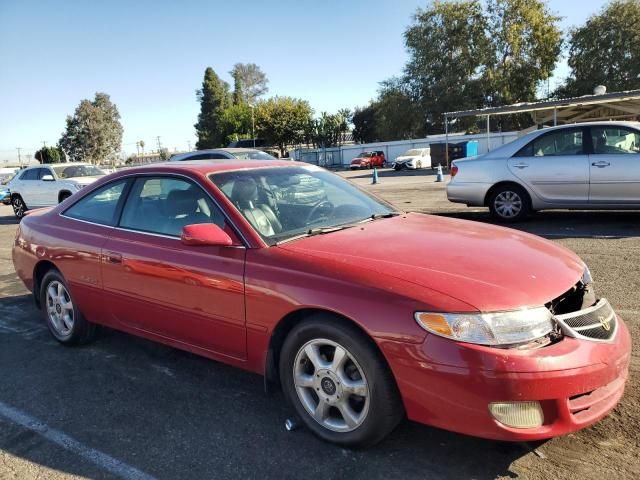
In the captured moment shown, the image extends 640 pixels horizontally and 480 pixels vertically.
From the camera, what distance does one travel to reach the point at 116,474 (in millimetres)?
2678

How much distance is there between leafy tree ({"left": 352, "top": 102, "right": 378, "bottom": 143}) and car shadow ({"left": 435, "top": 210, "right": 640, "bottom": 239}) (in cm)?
6465

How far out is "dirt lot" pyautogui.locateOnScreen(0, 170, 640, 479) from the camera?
261 centimetres

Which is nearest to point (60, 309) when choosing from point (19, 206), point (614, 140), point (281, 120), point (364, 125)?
point (614, 140)

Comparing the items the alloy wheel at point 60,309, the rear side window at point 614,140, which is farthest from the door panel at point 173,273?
the rear side window at point 614,140

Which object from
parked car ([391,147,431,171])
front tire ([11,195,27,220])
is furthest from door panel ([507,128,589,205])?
parked car ([391,147,431,171])

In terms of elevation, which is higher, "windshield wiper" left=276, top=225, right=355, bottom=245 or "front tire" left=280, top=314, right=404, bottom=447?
"windshield wiper" left=276, top=225, right=355, bottom=245

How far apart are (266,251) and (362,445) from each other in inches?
45.3

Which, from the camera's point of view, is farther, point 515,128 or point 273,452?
point 515,128

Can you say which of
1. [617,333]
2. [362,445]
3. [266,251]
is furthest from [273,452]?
[617,333]

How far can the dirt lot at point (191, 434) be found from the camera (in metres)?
2.61

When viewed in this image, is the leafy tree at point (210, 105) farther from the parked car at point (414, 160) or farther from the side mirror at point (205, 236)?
the side mirror at point (205, 236)

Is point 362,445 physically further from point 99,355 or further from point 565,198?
point 565,198

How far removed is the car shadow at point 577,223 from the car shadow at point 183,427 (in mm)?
5662

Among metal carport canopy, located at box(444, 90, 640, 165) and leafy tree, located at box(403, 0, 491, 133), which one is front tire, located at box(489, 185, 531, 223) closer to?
metal carport canopy, located at box(444, 90, 640, 165)
